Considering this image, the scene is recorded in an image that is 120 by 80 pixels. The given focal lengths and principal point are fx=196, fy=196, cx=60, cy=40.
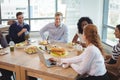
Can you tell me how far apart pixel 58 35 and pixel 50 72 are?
5.15 feet

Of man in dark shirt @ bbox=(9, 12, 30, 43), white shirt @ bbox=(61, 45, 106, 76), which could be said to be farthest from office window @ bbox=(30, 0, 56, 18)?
white shirt @ bbox=(61, 45, 106, 76)

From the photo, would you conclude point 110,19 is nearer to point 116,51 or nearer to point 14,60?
point 116,51

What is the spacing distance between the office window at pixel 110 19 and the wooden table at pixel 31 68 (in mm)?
2219

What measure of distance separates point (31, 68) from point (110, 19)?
9.90 ft

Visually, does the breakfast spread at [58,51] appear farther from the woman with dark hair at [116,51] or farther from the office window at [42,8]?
the office window at [42,8]

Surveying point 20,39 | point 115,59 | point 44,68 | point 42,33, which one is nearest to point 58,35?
point 42,33

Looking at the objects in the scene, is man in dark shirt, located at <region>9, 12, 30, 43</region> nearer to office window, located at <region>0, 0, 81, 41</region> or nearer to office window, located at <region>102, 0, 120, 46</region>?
office window, located at <region>102, 0, 120, 46</region>

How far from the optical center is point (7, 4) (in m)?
5.98

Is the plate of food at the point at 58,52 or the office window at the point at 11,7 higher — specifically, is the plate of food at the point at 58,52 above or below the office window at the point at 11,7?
below

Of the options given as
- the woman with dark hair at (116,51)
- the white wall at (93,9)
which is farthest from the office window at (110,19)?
the woman with dark hair at (116,51)

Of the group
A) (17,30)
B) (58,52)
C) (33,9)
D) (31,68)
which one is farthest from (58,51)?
(33,9)

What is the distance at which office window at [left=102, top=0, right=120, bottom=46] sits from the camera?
14.5 ft

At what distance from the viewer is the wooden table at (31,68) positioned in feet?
6.40

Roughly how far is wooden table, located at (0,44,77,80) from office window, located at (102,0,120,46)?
222cm
